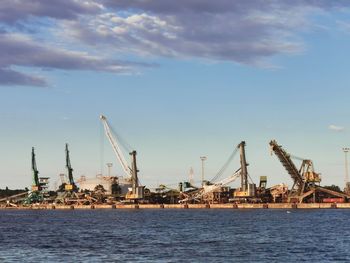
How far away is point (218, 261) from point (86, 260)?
486 inches

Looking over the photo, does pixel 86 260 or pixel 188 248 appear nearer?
pixel 86 260

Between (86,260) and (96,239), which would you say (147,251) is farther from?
(96,239)

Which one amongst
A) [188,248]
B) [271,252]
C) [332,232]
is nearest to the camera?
[271,252]

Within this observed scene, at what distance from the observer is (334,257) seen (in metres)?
68.1

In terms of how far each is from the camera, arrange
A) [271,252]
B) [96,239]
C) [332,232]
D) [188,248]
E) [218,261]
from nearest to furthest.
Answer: [218,261], [271,252], [188,248], [96,239], [332,232]

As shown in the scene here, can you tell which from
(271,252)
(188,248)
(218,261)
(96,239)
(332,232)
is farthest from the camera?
(332,232)

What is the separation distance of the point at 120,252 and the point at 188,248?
8467 millimetres

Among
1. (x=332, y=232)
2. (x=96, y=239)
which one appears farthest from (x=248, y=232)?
(x=96, y=239)

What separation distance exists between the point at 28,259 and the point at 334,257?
96.5 feet

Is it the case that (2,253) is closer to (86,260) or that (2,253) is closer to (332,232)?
(86,260)

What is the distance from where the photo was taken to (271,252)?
72812 mm


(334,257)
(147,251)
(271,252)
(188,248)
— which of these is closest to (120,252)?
(147,251)

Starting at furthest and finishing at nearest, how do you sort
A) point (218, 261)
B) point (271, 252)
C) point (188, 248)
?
1. point (188, 248)
2. point (271, 252)
3. point (218, 261)

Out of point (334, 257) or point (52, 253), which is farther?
point (52, 253)
